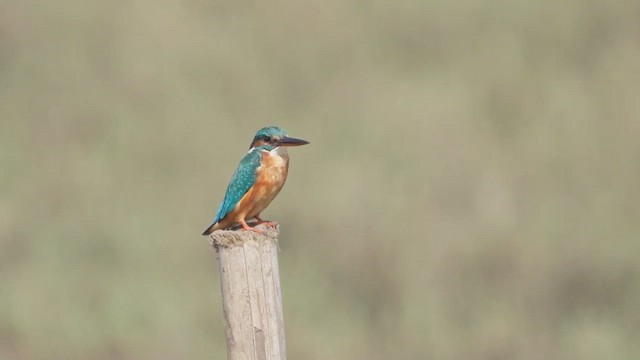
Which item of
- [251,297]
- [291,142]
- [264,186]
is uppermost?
[291,142]

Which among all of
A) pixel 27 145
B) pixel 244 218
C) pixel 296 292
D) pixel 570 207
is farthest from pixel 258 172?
pixel 27 145

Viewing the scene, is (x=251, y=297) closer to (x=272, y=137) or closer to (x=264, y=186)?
(x=264, y=186)

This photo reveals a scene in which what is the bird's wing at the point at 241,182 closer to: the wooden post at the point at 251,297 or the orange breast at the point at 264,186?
the orange breast at the point at 264,186

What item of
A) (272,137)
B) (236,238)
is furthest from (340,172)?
(236,238)

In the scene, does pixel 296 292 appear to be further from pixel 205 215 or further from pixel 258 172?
pixel 258 172

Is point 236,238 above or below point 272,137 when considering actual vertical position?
below

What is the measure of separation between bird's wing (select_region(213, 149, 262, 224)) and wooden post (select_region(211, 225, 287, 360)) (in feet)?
2.82

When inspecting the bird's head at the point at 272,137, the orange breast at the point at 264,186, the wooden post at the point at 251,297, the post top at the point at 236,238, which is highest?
the bird's head at the point at 272,137

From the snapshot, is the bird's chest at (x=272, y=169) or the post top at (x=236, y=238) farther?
the bird's chest at (x=272, y=169)

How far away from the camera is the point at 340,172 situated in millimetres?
9594

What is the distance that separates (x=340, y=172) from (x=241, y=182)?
468 centimetres

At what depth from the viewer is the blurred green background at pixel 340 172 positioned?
8336 millimetres

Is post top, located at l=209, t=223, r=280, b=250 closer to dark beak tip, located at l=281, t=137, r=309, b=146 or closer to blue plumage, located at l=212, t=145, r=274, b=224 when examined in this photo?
blue plumage, located at l=212, t=145, r=274, b=224

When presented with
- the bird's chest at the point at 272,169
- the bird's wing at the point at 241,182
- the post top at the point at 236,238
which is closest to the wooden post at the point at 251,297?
the post top at the point at 236,238
